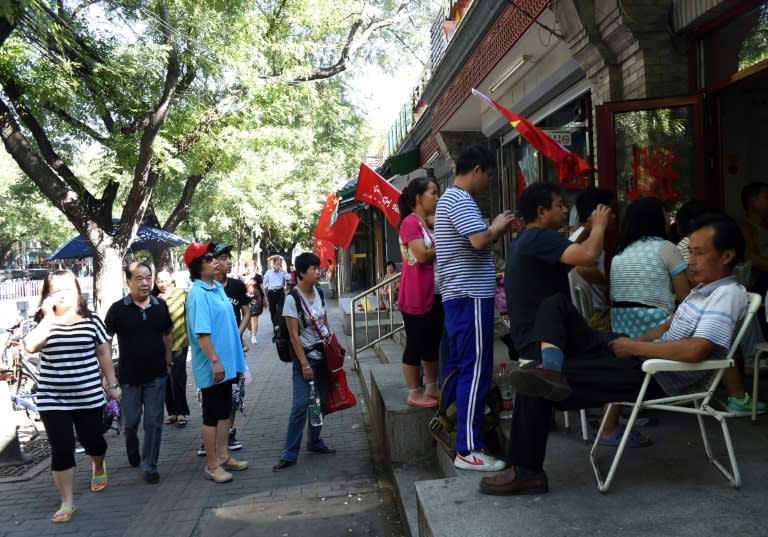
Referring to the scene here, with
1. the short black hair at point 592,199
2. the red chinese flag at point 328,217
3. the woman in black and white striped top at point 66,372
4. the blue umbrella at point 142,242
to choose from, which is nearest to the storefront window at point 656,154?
the short black hair at point 592,199

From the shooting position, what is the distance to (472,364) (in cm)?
377

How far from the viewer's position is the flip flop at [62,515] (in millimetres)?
4621

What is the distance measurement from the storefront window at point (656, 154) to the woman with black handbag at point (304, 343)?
291cm

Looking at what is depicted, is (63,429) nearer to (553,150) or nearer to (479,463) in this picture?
(479,463)

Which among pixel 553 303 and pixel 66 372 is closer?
pixel 553 303

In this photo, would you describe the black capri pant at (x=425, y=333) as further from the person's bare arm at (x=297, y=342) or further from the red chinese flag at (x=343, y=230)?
the red chinese flag at (x=343, y=230)

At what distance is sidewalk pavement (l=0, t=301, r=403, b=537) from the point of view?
4.47 metres

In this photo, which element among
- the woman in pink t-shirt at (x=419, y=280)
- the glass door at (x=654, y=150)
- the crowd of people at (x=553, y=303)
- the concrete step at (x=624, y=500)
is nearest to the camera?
the concrete step at (x=624, y=500)

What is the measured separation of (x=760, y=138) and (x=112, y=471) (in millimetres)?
7021

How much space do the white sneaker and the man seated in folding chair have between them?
41 cm

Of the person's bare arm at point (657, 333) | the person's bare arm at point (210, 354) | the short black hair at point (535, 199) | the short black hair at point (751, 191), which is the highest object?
the short black hair at point (751, 191)

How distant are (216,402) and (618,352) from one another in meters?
3.34

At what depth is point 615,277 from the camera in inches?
160

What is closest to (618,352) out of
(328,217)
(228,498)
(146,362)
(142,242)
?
(228,498)
